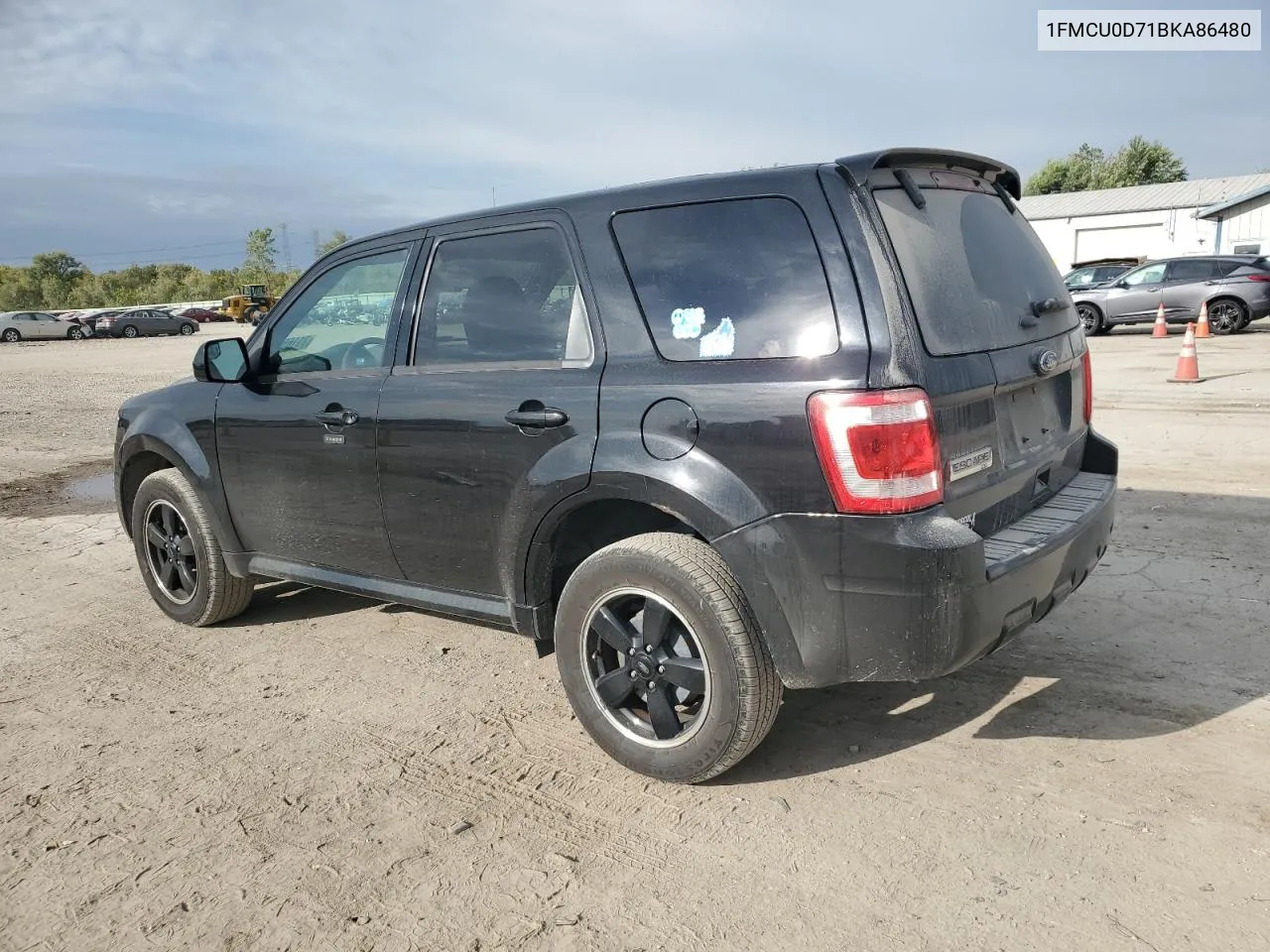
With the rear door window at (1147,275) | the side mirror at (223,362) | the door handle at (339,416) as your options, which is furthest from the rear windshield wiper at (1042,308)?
the rear door window at (1147,275)

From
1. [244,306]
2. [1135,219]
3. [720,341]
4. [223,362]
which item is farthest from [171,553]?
[244,306]

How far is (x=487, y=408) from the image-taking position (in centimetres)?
349

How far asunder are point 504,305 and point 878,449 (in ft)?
5.18

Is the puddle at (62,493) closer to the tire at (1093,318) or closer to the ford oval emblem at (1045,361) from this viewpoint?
the ford oval emblem at (1045,361)

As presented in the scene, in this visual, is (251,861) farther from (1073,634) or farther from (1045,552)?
(1073,634)

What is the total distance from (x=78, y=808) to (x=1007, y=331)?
338 cm

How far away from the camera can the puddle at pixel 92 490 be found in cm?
839

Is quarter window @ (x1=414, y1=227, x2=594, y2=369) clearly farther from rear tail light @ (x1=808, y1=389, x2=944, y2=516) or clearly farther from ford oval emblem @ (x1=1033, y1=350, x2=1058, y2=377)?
ford oval emblem @ (x1=1033, y1=350, x2=1058, y2=377)

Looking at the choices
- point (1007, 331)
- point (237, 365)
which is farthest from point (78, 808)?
point (1007, 331)

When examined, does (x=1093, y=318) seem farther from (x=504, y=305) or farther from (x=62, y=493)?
(x=504, y=305)

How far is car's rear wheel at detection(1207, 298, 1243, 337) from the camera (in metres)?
19.3

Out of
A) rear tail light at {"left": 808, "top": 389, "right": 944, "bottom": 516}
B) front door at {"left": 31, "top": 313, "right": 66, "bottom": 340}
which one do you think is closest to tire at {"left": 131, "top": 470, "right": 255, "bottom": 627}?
rear tail light at {"left": 808, "top": 389, "right": 944, "bottom": 516}

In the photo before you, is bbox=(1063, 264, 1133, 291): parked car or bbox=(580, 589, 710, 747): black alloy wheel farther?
bbox=(1063, 264, 1133, 291): parked car

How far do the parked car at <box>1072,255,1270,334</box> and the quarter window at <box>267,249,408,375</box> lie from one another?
18004 mm
